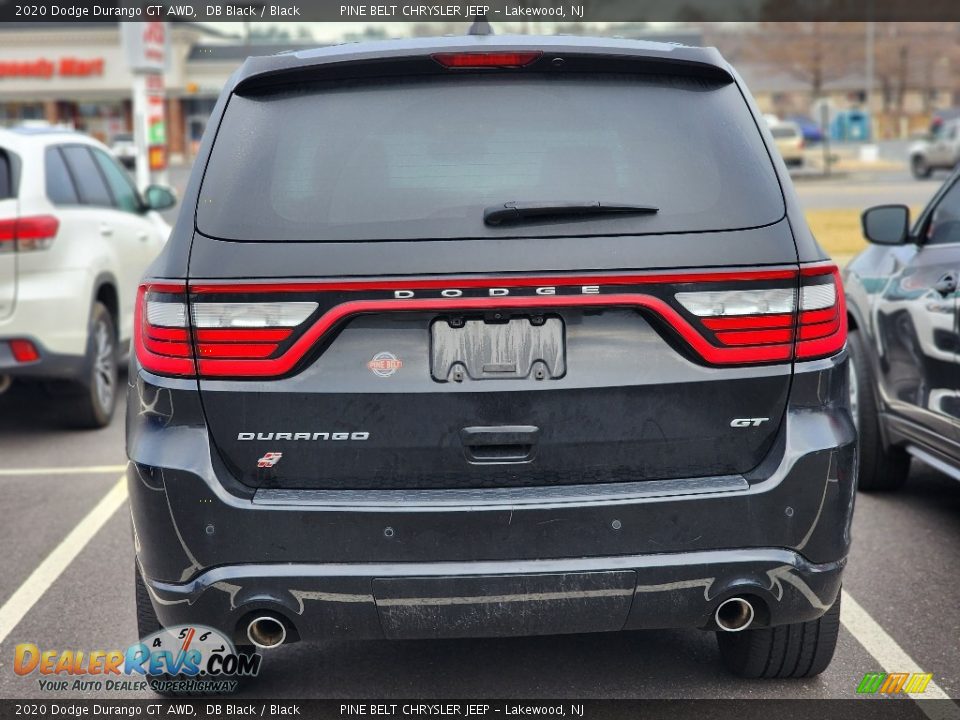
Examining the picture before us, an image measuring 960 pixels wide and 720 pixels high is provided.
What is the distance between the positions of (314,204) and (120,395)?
21.9 feet

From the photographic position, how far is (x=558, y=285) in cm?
310

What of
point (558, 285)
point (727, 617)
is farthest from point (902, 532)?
point (558, 285)

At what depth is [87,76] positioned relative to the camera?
2741 inches

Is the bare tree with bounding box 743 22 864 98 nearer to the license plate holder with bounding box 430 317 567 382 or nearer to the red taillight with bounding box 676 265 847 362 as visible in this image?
the red taillight with bounding box 676 265 847 362

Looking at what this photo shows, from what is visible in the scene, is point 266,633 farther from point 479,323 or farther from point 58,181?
point 58,181

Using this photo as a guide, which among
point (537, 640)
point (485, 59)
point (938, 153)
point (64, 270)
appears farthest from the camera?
point (938, 153)

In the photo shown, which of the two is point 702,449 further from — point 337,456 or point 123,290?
point 123,290

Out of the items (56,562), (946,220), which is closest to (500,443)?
(56,562)

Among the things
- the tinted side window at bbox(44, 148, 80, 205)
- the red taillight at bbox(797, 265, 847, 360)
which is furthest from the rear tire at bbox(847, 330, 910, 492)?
the tinted side window at bbox(44, 148, 80, 205)

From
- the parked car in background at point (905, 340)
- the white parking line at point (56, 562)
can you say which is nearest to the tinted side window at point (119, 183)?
the white parking line at point (56, 562)

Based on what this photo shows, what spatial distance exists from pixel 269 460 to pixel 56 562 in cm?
260

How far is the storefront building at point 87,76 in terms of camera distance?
227 ft

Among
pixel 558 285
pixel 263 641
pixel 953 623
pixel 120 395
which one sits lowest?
pixel 120 395

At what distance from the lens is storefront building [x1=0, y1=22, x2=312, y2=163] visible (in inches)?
2729
